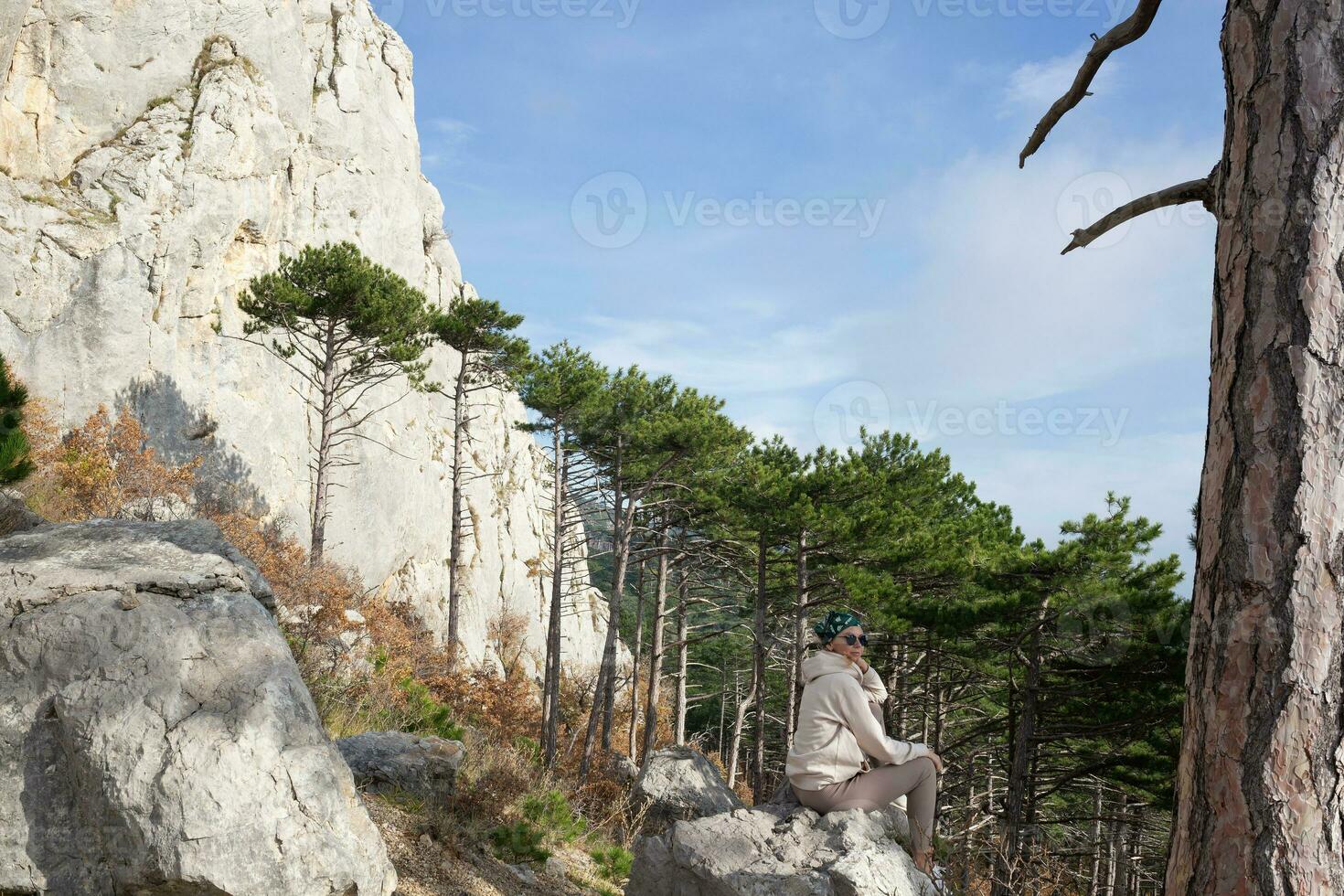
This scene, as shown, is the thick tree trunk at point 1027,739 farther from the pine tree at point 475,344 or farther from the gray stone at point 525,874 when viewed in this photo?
the pine tree at point 475,344

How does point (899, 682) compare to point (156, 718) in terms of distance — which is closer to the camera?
point (156, 718)

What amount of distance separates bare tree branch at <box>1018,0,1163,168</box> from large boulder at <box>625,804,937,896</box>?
337 cm

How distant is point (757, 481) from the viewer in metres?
18.3

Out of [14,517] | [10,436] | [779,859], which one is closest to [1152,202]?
[779,859]

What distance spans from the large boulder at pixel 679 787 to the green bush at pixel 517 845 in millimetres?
4082

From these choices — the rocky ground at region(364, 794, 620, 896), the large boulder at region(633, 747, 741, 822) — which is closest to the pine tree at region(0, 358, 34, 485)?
the rocky ground at region(364, 794, 620, 896)

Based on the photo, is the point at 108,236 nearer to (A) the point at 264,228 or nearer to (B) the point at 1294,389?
(A) the point at 264,228

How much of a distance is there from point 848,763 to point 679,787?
20.7 ft

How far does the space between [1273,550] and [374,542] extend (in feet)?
90.4

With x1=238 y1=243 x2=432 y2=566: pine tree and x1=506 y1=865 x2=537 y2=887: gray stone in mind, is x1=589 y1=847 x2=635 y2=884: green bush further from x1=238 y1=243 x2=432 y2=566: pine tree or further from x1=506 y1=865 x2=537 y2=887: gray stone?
x1=238 y1=243 x2=432 y2=566: pine tree

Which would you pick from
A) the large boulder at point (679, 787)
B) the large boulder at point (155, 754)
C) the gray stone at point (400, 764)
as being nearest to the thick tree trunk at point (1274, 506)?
the large boulder at point (155, 754)

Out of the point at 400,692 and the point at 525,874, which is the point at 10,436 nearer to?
the point at 400,692

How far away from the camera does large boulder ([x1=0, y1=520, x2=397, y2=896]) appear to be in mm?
3377

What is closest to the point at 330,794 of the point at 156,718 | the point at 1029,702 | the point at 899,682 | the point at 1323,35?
the point at 156,718
